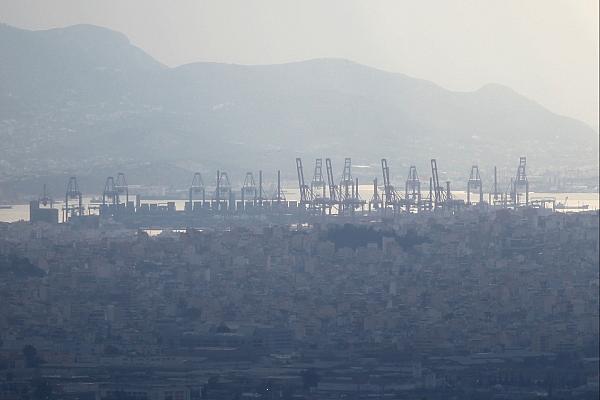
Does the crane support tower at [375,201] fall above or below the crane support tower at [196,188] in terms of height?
below

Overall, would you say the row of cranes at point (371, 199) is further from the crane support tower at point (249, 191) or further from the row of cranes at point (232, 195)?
the crane support tower at point (249, 191)

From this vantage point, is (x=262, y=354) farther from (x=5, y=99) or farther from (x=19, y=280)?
(x=5, y=99)

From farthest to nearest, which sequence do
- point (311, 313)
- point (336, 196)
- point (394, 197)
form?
point (336, 196) → point (394, 197) → point (311, 313)

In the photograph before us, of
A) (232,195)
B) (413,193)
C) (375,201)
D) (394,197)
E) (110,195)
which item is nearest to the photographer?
(375,201)

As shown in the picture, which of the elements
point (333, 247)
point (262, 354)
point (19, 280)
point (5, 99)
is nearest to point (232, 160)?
point (5, 99)

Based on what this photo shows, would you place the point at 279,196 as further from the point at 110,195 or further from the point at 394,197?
the point at 110,195

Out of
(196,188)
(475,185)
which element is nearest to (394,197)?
(475,185)

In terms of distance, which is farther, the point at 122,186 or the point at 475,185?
the point at 122,186

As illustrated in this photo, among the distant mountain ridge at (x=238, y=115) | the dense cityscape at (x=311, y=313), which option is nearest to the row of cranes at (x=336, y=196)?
the distant mountain ridge at (x=238, y=115)
